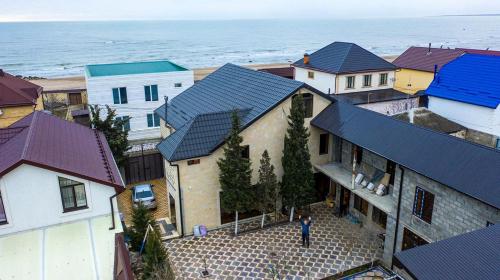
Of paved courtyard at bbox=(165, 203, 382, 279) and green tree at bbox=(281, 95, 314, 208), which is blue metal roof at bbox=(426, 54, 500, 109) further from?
green tree at bbox=(281, 95, 314, 208)

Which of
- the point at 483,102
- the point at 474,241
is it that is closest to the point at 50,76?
the point at 483,102

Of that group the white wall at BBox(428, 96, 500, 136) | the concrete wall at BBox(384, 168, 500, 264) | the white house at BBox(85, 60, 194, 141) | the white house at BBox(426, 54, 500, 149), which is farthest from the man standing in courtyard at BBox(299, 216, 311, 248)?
the white house at BBox(85, 60, 194, 141)

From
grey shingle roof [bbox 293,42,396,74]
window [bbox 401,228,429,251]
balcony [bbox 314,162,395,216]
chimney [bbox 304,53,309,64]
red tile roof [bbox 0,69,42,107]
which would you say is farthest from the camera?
chimney [bbox 304,53,309,64]

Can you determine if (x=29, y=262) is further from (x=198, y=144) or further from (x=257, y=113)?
(x=257, y=113)

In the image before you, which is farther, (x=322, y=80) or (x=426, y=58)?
(x=426, y=58)

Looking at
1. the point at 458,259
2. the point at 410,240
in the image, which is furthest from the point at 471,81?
the point at 458,259

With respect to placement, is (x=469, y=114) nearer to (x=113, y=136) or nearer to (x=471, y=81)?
(x=471, y=81)

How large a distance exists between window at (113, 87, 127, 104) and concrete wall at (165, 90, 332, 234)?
1622 centimetres

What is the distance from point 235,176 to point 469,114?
1918cm

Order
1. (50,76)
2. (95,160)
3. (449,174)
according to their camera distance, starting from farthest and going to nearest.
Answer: (50,76)
(95,160)
(449,174)

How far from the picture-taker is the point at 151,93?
37406 millimetres

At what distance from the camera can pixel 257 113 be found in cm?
2233

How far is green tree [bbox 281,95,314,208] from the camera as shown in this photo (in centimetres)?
2153

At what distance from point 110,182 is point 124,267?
424 centimetres
